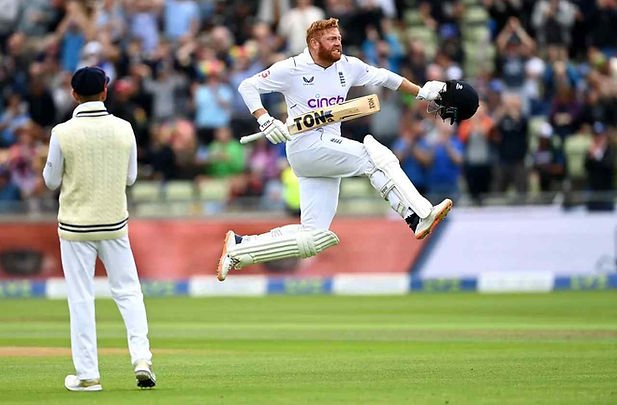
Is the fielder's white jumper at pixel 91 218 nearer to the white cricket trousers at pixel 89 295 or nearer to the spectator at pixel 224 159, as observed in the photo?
the white cricket trousers at pixel 89 295

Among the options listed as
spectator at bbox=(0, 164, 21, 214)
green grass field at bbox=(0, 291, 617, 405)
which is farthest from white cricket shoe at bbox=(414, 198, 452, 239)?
spectator at bbox=(0, 164, 21, 214)

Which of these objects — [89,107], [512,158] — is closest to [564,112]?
[512,158]

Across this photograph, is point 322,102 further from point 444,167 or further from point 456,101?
point 444,167

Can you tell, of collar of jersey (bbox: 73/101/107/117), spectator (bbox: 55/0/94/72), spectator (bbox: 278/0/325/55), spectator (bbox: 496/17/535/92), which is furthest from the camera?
spectator (bbox: 55/0/94/72)

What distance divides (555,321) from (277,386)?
6.83 metres

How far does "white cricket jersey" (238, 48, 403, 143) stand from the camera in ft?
36.2

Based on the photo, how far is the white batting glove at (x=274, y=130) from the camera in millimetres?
10641

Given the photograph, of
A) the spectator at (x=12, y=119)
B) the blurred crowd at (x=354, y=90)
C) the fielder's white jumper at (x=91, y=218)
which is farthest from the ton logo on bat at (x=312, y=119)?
the spectator at (x=12, y=119)

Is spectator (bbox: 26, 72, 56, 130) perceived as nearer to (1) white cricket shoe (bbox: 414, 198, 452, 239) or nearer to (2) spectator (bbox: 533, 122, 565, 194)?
(2) spectator (bbox: 533, 122, 565, 194)

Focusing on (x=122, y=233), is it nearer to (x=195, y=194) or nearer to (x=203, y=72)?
(x=195, y=194)

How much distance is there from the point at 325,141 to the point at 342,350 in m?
2.02

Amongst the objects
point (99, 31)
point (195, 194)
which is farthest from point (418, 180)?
point (99, 31)

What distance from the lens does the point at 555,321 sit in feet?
50.1

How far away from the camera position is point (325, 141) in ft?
36.1
